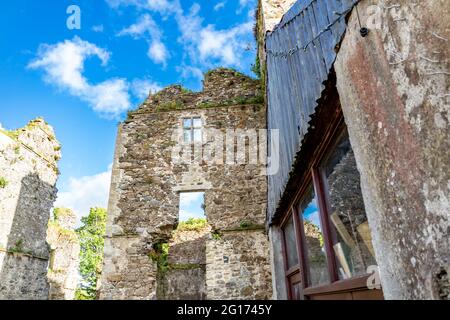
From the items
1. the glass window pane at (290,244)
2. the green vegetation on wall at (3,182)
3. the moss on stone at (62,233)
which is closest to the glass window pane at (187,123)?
the glass window pane at (290,244)

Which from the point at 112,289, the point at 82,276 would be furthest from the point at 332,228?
the point at 82,276

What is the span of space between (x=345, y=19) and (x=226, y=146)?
8.46 meters

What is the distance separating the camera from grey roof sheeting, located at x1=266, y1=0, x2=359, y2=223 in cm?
232

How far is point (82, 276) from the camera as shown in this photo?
26312mm

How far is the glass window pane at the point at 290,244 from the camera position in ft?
17.0

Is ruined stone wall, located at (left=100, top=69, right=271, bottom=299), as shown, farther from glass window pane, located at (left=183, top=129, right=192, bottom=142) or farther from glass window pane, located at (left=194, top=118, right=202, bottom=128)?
glass window pane, located at (left=183, top=129, right=192, bottom=142)

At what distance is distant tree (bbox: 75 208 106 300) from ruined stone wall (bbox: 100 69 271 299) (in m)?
18.4

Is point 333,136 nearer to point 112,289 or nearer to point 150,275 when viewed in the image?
point 150,275

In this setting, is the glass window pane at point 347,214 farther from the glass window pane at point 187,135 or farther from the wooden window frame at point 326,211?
the glass window pane at point 187,135

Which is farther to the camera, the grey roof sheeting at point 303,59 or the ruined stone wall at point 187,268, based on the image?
the ruined stone wall at point 187,268

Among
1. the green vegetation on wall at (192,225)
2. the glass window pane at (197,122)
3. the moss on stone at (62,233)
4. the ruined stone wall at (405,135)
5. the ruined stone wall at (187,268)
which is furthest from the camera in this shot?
the moss on stone at (62,233)

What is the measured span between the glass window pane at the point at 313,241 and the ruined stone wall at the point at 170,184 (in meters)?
4.82

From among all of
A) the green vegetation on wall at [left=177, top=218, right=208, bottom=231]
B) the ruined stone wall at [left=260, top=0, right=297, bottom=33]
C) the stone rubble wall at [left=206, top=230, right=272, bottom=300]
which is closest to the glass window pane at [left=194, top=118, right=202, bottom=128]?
the ruined stone wall at [left=260, top=0, right=297, bottom=33]

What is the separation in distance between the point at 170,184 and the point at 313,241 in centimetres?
671
